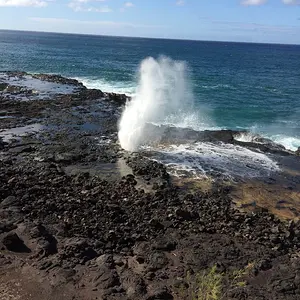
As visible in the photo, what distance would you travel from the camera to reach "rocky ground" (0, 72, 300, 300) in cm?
1287

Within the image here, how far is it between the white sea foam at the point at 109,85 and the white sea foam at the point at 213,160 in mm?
26542

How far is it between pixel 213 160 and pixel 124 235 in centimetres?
1240

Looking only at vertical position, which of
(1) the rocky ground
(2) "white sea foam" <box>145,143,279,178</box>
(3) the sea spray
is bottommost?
(1) the rocky ground

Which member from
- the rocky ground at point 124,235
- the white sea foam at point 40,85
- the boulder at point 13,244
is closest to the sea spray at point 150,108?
the rocky ground at point 124,235

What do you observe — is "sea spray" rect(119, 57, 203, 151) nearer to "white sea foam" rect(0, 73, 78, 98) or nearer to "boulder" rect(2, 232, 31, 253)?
"white sea foam" rect(0, 73, 78, 98)

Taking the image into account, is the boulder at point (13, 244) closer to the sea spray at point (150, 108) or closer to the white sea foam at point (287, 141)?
the sea spray at point (150, 108)

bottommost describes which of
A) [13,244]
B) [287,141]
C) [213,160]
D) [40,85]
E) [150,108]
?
[13,244]

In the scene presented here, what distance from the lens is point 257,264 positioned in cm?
1439

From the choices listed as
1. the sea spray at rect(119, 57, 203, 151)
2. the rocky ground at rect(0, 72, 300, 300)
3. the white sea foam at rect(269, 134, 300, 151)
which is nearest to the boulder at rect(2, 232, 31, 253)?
the rocky ground at rect(0, 72, 300, 300)

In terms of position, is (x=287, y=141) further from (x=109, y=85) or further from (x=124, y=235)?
(x=109, y=85)

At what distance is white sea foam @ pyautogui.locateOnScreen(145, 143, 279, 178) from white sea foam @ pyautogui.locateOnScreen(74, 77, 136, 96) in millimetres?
26542

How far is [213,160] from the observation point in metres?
27.0

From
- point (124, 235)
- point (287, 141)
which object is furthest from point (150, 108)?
point (124, 235)

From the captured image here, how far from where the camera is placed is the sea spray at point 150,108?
30.6 meters
